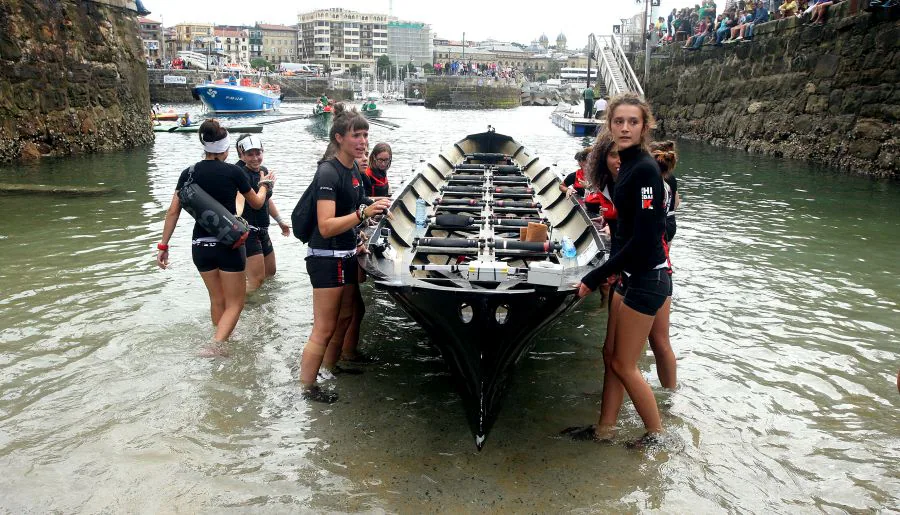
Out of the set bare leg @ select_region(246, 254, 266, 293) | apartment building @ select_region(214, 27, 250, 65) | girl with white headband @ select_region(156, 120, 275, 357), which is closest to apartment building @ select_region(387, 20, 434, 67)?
apartment building @ select_region(214, 27, 250, 65)

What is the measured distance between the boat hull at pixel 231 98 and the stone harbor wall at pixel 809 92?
3150 centimetres

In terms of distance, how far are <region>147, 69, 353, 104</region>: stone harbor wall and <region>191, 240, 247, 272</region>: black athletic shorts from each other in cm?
4993

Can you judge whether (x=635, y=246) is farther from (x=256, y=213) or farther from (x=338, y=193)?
(x=256, y=213)

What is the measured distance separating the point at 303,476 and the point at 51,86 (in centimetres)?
1766

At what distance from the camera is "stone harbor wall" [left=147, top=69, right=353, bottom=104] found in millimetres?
64812

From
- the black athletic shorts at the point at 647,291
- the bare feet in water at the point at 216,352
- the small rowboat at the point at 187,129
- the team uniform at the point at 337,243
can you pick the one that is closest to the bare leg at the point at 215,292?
the bare feet in water at the point at 216,352

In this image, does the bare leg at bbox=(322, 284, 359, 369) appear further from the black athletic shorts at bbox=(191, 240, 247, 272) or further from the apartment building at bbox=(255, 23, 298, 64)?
the apartment building at bbox=(255, 23, 298, 64)

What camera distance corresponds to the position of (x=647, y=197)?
3666 millimetres

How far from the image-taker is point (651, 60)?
110 ft

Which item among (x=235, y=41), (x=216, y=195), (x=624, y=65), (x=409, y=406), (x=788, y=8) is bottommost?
(x=409, y=406)

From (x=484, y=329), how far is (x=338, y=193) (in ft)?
4.47

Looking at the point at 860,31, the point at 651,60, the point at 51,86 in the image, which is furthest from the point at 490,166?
the point at 651,60

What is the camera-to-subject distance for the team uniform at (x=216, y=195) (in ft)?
17.2

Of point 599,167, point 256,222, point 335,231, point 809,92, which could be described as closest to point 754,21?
point 809,92
